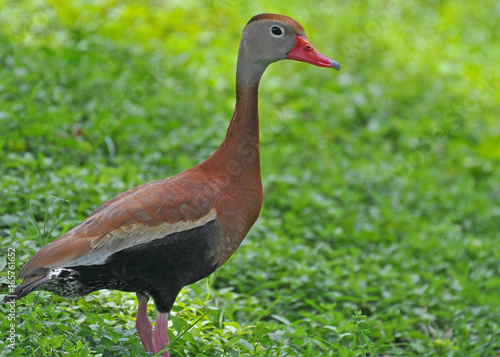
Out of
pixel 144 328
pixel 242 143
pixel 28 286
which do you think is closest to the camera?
pixel 28 286

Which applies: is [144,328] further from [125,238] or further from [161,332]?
[125,238]

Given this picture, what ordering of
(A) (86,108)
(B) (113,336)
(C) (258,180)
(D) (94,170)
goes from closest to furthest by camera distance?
1. (B) (113,336)
2. (C) (258,180)
3. (D) (94,170)
4. (A) (86,108)

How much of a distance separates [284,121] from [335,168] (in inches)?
33.3

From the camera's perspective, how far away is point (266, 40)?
3676 mm

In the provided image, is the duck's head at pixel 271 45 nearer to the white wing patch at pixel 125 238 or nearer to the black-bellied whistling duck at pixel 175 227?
the black-bellied whistling duck at pixel 175 227

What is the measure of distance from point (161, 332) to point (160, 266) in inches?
13.1

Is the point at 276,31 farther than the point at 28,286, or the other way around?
the point at 276,31

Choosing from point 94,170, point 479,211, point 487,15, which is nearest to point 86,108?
point 94,170

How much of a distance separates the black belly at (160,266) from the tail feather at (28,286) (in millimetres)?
86

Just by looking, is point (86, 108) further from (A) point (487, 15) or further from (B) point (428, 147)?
(A) point (487, 15)

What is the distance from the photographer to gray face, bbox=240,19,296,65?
3.67 meters

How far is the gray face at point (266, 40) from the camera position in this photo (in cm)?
367

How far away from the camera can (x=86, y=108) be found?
20.5 feet

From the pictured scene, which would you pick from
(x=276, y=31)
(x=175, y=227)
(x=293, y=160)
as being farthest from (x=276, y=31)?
(x=293, y=160)
